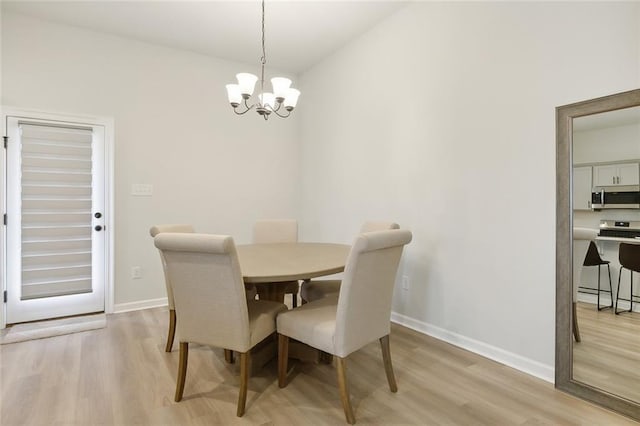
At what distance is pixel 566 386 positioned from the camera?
1.96 m

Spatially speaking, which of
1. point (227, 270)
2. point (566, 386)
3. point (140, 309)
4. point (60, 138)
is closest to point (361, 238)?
point (227, 270)

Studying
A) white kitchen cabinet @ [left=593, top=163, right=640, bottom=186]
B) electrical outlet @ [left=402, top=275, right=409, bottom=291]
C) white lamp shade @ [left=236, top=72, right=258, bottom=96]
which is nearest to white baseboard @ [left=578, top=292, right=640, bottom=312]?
white kitchen cabinet @ [left=593, top=163, right=640, bottom=186]

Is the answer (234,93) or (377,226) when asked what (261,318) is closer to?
(377,226)

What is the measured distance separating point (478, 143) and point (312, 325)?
1738mm

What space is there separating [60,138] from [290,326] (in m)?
2.99

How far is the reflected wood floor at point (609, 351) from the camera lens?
179cm

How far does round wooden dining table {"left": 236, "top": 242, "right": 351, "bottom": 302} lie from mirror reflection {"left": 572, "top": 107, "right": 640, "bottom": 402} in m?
1.40

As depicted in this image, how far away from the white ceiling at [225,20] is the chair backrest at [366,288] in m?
2.29

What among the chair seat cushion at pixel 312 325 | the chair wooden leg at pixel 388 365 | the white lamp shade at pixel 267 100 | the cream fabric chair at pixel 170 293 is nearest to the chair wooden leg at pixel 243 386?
the chair seat cushion at pixel 312 325

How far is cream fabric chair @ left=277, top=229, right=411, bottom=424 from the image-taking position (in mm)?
1685

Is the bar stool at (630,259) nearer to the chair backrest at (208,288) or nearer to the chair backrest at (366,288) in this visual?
the chair backrest at (366,288)

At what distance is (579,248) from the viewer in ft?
6.43

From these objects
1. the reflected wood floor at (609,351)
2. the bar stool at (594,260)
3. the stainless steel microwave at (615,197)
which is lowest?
the reflected wood floor at (609,351)

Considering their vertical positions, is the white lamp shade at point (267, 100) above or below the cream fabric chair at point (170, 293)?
above
